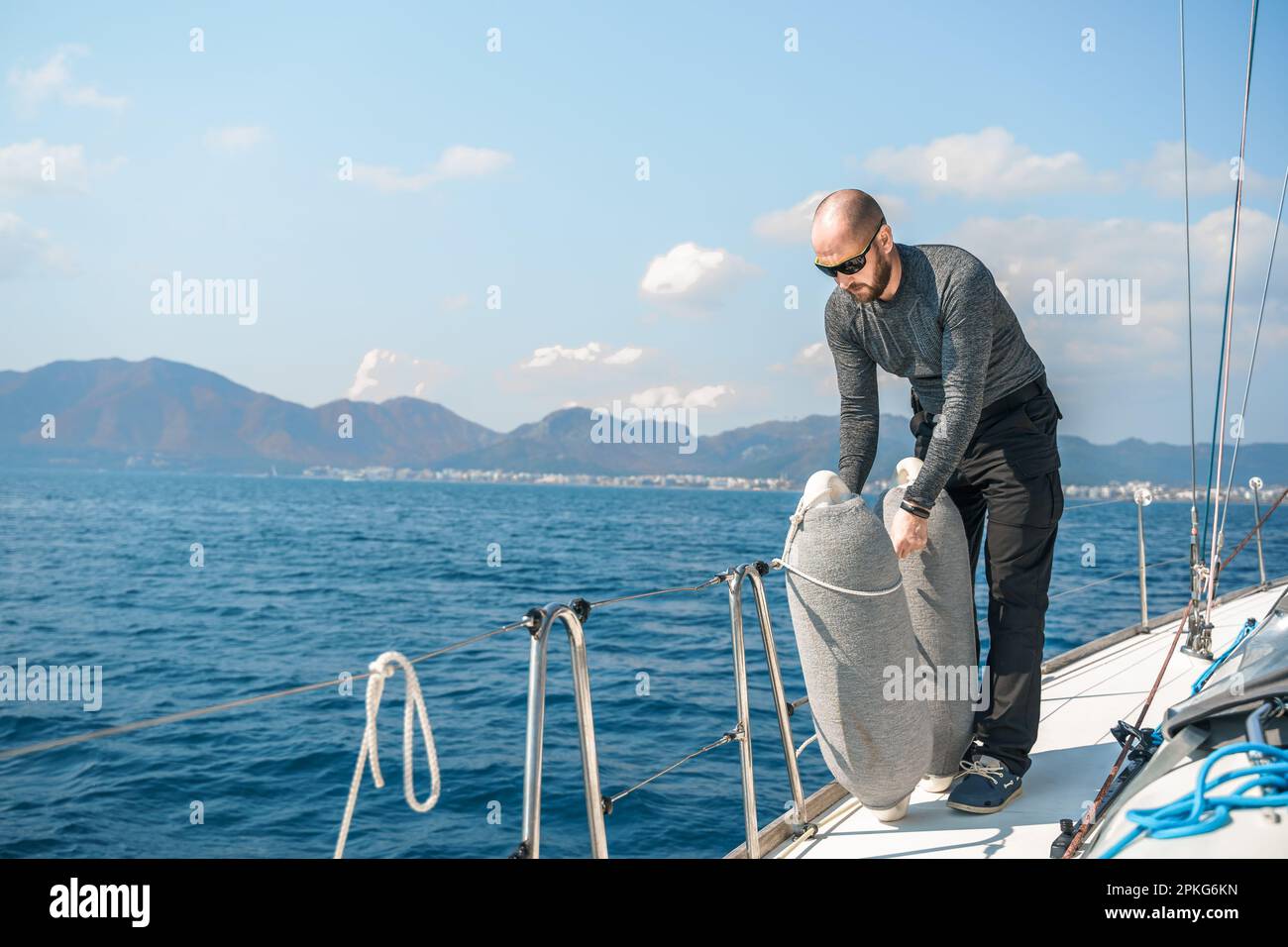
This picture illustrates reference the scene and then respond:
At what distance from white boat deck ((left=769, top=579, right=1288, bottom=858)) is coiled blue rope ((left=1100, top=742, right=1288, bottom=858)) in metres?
0.74

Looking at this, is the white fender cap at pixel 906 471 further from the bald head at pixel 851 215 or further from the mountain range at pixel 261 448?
the mountain range at pixel 261 448

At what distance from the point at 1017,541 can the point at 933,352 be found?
56 cm

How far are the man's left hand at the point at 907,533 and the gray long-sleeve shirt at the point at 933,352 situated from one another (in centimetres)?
5

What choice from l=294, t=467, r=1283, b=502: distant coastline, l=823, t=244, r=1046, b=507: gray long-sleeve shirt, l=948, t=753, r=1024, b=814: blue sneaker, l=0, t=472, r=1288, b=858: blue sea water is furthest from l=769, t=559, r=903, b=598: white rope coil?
l=294, t=467, r=1283, b=502: distant coastline

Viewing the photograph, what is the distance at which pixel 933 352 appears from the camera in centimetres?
251

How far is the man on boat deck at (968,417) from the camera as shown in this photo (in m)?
2.37

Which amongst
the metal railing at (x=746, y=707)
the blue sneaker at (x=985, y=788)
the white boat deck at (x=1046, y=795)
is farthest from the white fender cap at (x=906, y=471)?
the white boat deck at (x=1046, y=795)

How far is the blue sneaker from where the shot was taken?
258 centimetres

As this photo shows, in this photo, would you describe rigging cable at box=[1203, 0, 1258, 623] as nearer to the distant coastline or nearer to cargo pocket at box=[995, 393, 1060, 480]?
cargo pocket at box=[995, 393, 1060, 480]

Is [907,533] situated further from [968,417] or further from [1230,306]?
[1230,306]

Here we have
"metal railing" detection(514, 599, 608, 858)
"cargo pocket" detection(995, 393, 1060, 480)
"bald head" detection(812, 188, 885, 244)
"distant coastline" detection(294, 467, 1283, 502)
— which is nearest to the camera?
"metal railing" detection(514, 599, 608, 858)

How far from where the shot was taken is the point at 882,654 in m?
2.42
